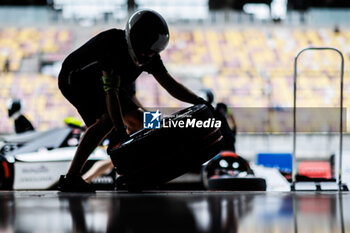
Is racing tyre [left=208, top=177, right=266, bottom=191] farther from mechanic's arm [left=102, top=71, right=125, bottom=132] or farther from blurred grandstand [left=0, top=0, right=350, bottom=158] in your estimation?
blurred grandstand [left=0, top=0, right=350, bottom=158]

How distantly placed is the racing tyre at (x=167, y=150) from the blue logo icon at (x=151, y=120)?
0.04 metres

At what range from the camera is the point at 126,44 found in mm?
2666

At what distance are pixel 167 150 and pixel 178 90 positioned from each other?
1.37ft

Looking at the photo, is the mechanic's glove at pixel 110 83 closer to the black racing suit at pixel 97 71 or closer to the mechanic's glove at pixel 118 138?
the black racing suit at pixel 97 71

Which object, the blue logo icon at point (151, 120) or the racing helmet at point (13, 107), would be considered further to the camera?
the racing helmet at point (13, 107)

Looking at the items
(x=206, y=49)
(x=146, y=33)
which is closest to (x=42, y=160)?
(x=146, y=33)

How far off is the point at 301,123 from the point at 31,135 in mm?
9138

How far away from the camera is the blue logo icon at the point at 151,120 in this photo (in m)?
2.60

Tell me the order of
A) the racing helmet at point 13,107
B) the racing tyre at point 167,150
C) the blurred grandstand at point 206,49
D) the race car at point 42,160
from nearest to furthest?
the racing tyre at point 167,150 → the race car at point 42,160 → the racing helmet at point 13,107 → the blurred grandstand at point 206,49

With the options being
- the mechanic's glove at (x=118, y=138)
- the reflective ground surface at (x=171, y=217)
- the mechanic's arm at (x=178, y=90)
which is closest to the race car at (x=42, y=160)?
the mechanic's glove at (x=118, y=138)

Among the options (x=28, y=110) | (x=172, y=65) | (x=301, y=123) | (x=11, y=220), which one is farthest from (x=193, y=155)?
(x=172, y=65)

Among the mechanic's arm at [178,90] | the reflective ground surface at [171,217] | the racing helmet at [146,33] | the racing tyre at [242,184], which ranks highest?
the racing helmet at [146,33]

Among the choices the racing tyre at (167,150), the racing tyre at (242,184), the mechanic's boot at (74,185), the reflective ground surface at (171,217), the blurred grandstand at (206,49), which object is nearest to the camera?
the reflective ground surface at (171,217)

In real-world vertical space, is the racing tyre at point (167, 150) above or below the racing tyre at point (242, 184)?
above
